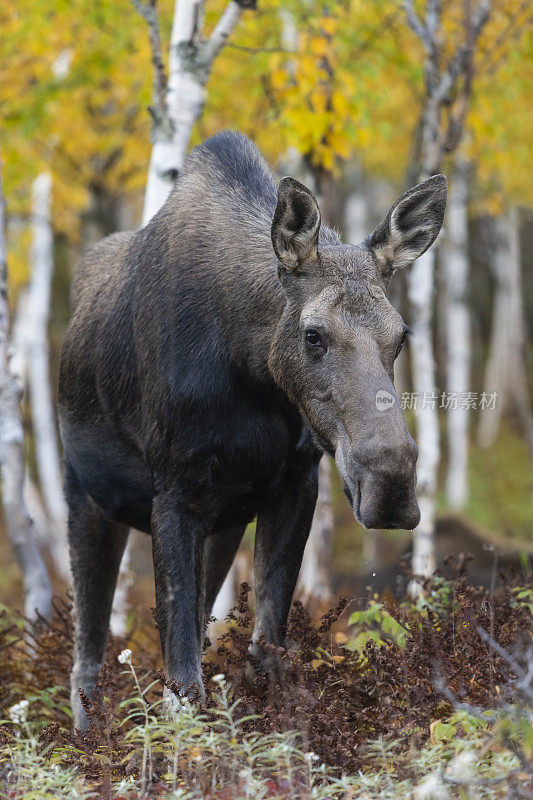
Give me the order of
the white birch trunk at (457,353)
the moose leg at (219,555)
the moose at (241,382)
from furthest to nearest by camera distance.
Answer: the white birch trunk at (457,353)
the moose leg at (219,555)
the moose at (241,382)

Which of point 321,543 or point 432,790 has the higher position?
point 432,790

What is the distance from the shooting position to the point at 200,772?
142 inches

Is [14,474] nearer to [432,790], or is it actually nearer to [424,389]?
[424,389]

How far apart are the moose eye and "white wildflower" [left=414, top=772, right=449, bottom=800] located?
1888 millimetres

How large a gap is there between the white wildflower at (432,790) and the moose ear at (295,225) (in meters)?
2.36

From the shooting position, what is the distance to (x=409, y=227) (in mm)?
4840

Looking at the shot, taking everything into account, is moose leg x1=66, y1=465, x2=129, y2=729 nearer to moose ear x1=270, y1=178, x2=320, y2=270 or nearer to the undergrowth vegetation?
the undergrowth vegetation

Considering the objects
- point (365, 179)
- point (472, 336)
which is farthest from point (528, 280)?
point (365, 179)

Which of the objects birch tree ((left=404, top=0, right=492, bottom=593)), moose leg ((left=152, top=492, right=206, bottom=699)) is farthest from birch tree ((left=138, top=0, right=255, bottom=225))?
moose leg ((left=152, top=492, right=206, bottom=699))

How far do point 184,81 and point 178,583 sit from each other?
434cm

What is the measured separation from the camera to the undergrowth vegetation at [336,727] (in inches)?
139

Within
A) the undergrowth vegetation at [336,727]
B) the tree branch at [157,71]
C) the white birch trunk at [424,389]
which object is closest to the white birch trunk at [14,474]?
the tree branch at [157,71]

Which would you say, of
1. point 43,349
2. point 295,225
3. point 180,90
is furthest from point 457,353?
point 295,225

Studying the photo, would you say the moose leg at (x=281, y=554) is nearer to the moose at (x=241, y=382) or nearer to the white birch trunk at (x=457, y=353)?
the moose at (x=241, y=382)
